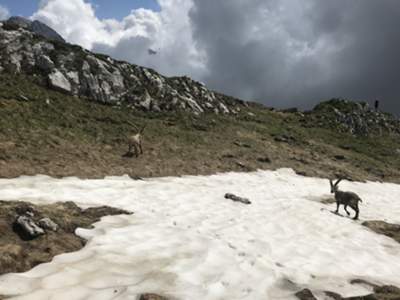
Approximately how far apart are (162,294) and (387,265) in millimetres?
9247

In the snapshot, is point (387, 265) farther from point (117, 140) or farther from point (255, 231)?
point (117, 140)

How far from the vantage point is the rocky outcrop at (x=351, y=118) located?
6662 centimetres

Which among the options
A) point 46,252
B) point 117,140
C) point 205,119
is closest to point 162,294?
point 46,252

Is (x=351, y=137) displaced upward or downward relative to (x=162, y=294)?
upward

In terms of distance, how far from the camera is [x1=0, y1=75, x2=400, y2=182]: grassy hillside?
904 inches

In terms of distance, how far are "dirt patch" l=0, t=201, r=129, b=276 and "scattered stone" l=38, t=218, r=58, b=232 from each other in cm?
16

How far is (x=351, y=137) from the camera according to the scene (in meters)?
61.0

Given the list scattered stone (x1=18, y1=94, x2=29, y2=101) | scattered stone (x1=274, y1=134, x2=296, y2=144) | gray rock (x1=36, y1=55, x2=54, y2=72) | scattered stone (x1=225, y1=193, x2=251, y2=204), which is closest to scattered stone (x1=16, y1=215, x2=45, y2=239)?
scattered stone (x1=225, y1=193, x2=251, y2=204)

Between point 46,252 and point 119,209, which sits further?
point 119,209

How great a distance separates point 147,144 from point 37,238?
1925 cm

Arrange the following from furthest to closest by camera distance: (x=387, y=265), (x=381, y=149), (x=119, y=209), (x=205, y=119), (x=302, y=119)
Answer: (x=302, y=119)
(x=381, y=149)
(x=205, y=119)
(x=119, y=209)
(x=387, y=265)

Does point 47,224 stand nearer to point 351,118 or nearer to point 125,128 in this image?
point 125,128

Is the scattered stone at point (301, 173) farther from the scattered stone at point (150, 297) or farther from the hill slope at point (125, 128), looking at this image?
the scattered stone at point (150, 297)

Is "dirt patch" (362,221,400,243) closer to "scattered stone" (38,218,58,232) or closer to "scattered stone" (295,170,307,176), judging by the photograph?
"scattered stone" (295,170,307,176)
